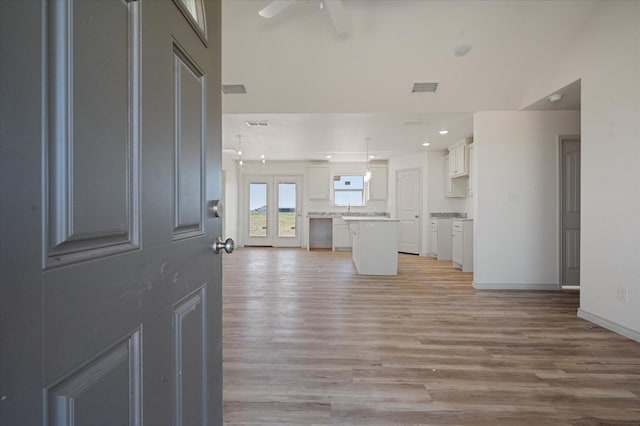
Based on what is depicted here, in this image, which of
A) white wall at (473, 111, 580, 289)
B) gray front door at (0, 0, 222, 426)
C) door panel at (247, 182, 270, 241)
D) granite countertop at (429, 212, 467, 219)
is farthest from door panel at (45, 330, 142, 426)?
door panel at (247, 182, 270, 241)

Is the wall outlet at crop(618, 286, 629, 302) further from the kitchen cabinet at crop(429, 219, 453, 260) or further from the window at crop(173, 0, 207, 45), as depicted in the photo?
the kitchen cabinet at crop(429, 219, 453, 260)

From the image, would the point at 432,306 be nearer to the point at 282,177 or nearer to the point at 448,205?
the point at 448,205

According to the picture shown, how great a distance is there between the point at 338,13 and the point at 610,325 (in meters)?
3.57

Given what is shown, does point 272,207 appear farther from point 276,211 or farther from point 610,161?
point 610,161

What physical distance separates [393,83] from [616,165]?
7.49 feet

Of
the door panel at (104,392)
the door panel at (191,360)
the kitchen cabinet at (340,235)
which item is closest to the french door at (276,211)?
the kitchen cabinet at (340,235)

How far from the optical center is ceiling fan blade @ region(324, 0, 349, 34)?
2.28 metres

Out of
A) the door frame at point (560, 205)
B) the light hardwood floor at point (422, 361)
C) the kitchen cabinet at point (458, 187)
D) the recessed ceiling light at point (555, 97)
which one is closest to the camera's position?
the light hardwood floor at point (422, 361)

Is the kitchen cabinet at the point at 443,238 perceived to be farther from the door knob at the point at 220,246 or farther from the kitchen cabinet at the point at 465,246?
Result: the door knob at the point at 220,246

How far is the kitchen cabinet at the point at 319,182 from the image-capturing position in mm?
8492

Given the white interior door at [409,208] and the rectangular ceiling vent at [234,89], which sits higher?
the rectangular ceiling vent at [234,89]

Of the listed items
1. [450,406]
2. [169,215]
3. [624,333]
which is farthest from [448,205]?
[169,215]

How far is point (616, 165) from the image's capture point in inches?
105

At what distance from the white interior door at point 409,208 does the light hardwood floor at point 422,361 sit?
138 inches
